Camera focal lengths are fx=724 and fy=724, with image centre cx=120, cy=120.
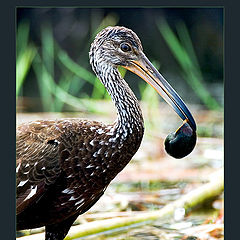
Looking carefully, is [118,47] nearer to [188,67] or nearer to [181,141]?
[188,67]

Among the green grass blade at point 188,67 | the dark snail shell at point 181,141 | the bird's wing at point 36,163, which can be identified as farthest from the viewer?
the green grass blade at point 188,67

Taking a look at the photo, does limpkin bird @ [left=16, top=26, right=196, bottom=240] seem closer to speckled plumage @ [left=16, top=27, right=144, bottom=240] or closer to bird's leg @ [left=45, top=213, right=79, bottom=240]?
speckled plumage @ [left=16, top=27, right=144, bottom=240]

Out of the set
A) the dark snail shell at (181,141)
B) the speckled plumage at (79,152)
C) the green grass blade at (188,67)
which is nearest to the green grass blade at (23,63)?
the speckled plumage at (79,152)

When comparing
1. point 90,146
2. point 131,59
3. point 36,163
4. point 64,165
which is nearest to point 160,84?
point 131,59

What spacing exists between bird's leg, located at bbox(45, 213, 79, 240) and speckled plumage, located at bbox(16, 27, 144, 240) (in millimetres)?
137

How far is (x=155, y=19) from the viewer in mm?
5008

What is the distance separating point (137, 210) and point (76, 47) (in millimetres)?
1229

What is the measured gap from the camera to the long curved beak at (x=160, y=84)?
15.4 ft

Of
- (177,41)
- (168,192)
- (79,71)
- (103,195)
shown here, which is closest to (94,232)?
(103,195)

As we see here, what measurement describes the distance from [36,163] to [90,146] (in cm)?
37

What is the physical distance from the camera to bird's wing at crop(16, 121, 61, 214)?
4.66 meters

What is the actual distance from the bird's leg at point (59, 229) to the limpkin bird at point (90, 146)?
0.16 metres

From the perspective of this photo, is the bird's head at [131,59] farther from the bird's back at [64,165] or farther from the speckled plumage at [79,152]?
the bird's back at [64,165]

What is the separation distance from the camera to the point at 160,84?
186 inches
